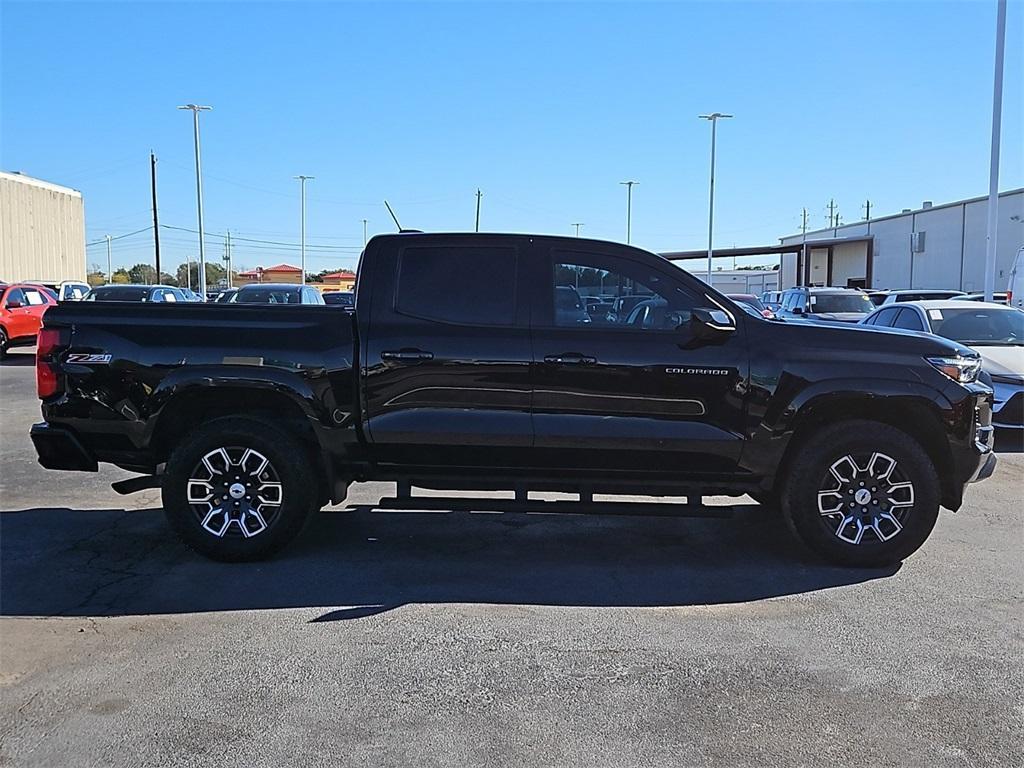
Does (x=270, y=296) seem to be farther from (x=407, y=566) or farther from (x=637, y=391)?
(x=637, y=391)

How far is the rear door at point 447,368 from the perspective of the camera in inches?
216

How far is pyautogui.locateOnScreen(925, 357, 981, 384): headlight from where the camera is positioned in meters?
5.55

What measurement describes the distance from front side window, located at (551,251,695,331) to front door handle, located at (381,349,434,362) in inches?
33.4

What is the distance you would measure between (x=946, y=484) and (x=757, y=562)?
52.2 inches

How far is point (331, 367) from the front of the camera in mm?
5496

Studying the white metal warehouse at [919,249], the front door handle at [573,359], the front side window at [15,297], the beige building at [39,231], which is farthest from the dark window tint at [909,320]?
the beige building at [39,231]

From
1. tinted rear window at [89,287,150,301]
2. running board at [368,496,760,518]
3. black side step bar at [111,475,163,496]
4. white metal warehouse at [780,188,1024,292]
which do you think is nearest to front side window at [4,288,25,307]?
tinted rear window at [89,287,150,301]

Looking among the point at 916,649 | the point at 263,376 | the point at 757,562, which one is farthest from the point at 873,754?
the point at 263,376

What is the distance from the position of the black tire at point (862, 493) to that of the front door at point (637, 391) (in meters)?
0.52

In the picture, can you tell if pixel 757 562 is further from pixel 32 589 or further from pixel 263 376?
pixel 32 589

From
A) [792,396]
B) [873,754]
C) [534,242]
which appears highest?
[534,242]

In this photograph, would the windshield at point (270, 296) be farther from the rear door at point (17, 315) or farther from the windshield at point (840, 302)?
the windshield at point (840, 302)

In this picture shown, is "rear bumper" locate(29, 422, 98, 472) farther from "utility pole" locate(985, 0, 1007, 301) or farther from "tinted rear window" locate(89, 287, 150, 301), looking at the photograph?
"utility pole" locate(985, 0, 1007, 301)

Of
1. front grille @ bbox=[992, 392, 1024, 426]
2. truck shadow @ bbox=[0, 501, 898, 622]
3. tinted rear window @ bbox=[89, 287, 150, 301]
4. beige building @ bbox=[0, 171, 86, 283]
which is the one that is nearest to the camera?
truck shadow @ bbox=[0, 501, 898, 622]
